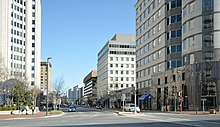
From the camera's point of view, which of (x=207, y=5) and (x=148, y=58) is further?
(x=148, y=58)

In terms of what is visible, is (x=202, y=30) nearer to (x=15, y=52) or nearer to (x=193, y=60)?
(x=193, y=60)

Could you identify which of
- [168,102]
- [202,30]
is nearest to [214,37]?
[202,30]

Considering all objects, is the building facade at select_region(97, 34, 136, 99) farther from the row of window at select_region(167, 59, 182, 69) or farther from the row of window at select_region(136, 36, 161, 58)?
the row of window at select_region(167, 59, 182, 69)

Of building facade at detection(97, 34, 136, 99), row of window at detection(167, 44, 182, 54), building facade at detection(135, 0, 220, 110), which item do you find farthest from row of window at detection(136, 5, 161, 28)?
building facade at detection(97, 34, 136, 99)

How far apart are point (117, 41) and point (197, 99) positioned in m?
100

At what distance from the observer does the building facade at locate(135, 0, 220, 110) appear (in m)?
59.0

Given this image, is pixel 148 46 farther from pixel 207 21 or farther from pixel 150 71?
pixel 207 21

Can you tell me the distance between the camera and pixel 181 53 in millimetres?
70625

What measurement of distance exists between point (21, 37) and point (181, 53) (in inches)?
2925

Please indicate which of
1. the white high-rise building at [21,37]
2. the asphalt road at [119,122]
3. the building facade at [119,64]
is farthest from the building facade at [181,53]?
the building facade at [119,64]

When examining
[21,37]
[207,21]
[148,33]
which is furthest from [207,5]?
→ [21,37]

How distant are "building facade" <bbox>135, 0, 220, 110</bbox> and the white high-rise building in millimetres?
50757

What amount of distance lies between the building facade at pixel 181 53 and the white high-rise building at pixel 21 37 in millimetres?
50757

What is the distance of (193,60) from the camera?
62.0 meters
